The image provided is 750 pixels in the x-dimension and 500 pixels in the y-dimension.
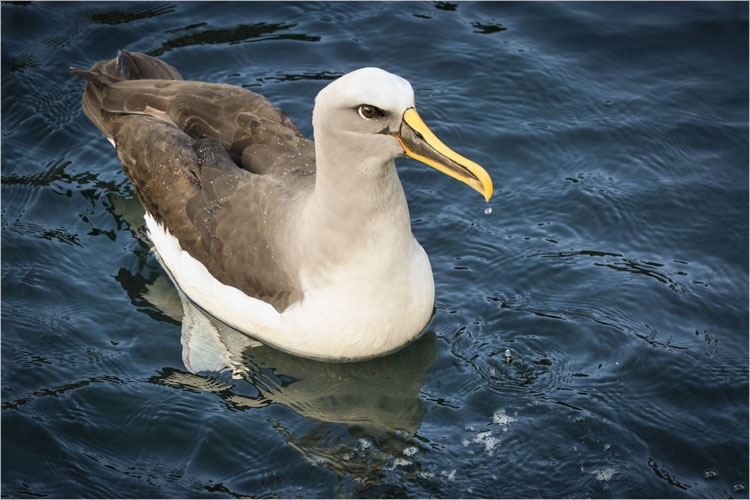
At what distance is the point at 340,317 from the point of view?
677 centimetres

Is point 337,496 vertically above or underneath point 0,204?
underneath

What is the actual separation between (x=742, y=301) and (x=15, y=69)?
7442 millimetres

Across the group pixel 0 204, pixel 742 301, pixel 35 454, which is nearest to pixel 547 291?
pixel 742 301

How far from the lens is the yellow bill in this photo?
601 centimetres

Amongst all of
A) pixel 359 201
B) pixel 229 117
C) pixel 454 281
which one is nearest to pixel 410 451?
pixel 359 201

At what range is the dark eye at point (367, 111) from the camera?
6.05 m

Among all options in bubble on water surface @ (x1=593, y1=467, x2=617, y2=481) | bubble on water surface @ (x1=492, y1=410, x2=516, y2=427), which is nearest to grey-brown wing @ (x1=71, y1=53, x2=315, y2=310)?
bubble on water surface @ (x1=492, y1=410, x2=516, y2=427)

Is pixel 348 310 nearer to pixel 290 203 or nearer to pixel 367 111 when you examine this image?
pixel 290 203

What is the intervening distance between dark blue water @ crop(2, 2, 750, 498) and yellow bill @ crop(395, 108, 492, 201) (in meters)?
1.70

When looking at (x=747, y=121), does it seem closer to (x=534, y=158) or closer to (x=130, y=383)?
(x=534, y=158)

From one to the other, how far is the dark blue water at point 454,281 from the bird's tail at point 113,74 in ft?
2.37

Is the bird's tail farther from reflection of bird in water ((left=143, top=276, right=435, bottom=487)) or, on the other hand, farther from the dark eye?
the dark eye

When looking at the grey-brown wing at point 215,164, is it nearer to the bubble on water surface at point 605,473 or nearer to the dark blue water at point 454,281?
the dark blue water at point 454,281

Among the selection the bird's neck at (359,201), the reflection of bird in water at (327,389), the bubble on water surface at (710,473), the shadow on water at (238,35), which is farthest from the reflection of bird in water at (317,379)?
the shadow on water at (238,35)
